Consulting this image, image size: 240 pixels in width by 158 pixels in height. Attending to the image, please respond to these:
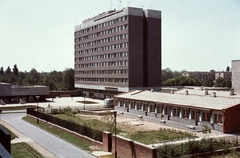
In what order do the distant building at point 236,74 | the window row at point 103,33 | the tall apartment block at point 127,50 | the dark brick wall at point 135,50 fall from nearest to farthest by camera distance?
the distant building at point 236,74 → the dark brick wall at point 135,50 → the tall apartment block at point 127,50 → the window row at point 103,33

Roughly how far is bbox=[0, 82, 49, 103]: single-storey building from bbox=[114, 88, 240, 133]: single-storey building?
35737 millimetres

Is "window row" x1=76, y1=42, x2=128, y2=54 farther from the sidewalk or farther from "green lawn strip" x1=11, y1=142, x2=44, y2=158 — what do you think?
"green lawn strip" x1=11, y1=142, x2=44, y2=158

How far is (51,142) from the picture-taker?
3228 centimetres

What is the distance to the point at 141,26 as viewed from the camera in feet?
254

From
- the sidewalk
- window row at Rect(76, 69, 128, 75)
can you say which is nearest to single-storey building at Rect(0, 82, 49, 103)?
window row at Rect(76, 69, 128, 75)

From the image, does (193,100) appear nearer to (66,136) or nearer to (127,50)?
(66,136)

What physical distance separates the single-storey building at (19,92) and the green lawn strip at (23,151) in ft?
166

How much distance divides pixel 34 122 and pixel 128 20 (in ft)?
135

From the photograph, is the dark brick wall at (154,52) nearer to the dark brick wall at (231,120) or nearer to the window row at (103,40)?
the window row at (103,40)

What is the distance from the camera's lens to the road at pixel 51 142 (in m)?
27.2

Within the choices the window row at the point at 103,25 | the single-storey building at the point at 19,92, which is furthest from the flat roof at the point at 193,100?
the single-storey building at the point at 19,92

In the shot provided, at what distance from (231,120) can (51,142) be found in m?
23.2

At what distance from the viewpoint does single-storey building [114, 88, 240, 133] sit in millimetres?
35781

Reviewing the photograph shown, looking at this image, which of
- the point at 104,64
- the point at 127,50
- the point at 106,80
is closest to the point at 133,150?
the point at 127,50
